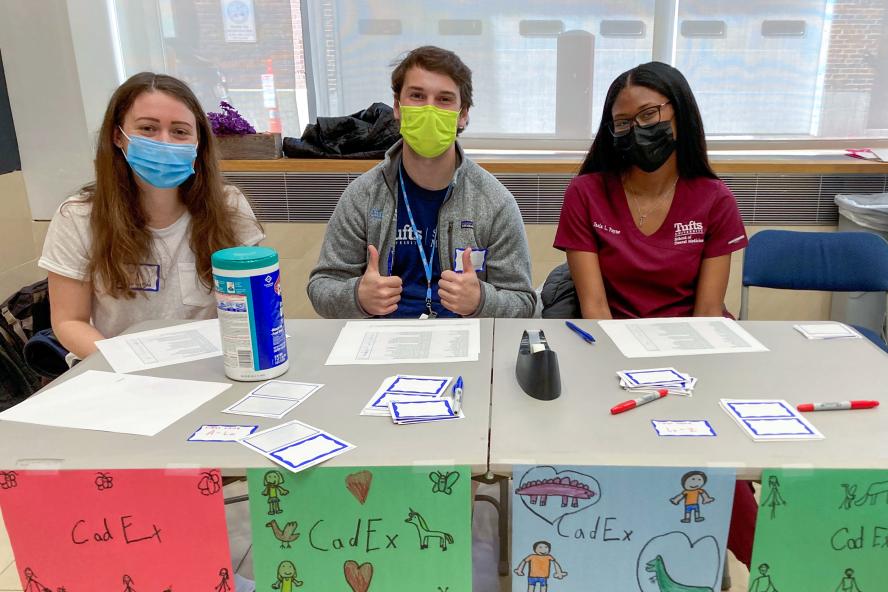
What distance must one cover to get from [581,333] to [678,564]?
22.0 inches

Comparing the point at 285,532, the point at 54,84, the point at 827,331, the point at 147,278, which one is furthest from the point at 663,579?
the point at 54,84

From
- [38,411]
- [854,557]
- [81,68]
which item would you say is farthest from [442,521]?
[81,68]

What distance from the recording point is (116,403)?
1137mm

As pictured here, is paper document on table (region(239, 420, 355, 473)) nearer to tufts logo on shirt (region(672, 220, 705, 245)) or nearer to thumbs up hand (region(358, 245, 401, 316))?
thumbs up hand (region(358, 245, 401, 316))

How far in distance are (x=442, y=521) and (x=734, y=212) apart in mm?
1346

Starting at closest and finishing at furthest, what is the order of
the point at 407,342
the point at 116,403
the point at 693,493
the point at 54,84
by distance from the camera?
the point at 693,493
the point at 116,403
the point at 407,342
the point at 54,84

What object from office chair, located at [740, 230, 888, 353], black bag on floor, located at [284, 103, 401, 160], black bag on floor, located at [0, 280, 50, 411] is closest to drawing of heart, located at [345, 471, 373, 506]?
office chair, located at [740, 230, 888, 353]

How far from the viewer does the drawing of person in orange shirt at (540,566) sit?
94cm

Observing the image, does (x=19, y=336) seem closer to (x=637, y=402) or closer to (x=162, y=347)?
(x=162, y=347)

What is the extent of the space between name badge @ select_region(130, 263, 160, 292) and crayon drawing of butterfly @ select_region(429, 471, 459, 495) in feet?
3.57

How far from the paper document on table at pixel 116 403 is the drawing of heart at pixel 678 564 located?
74 centimetres

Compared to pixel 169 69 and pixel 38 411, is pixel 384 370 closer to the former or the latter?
pixel 38 411

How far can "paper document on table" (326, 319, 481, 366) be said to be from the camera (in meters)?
1.31

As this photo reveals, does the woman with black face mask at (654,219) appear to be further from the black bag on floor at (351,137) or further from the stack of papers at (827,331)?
the black bag on floor at (351,137)
